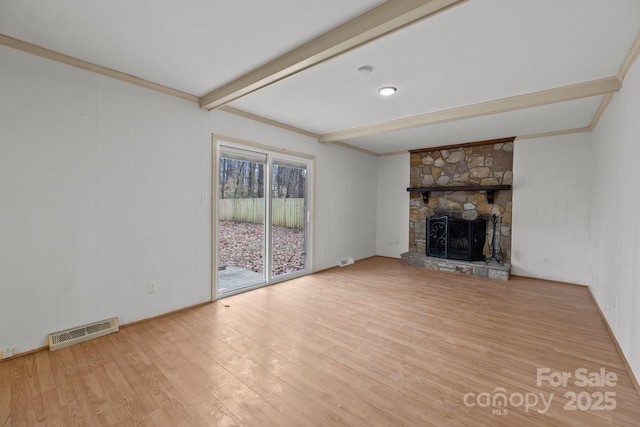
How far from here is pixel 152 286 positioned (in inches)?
117

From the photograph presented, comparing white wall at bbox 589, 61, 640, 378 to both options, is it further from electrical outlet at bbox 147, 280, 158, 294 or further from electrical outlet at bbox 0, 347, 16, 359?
electrical outlet at bbox 0, 347, 16, 359

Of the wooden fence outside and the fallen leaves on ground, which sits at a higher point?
the wooden fence outside

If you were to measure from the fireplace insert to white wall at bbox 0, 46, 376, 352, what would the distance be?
422 cm

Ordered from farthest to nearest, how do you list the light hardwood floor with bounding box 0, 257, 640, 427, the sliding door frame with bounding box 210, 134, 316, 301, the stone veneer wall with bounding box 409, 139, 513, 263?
the stone veneer wall with bounding box 409, 139, 513, 263 < the sliding door frame with bounding box 210, 134, 316, 301 < the light hardwood floor with bounding box 0, 257, 640, 427

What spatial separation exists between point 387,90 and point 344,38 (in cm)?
116

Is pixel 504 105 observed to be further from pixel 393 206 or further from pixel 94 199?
pixel 94 199

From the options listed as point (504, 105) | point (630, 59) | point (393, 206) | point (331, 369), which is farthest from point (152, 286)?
point (393, 206)

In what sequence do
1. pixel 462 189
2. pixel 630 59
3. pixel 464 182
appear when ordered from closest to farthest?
pixel 630 59 → pixel 462 189 → pixel 464 182

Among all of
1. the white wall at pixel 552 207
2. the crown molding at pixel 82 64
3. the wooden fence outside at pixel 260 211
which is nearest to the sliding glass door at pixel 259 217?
the wooden fence outside at pixel 260 211

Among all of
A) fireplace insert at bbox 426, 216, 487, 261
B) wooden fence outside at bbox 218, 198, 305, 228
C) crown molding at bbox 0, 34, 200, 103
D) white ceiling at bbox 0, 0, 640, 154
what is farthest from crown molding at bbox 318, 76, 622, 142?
crown molding at bbox 0, 34, 200, 103

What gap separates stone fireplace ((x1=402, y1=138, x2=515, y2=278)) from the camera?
16.1ft

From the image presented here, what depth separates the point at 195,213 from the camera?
330 centimetres

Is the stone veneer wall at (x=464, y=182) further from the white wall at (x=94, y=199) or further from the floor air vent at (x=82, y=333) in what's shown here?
the floor air vent at (x=82, y=333)

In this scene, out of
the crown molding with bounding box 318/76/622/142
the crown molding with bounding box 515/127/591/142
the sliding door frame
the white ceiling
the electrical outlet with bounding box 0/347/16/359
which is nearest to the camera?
the white ceiling
